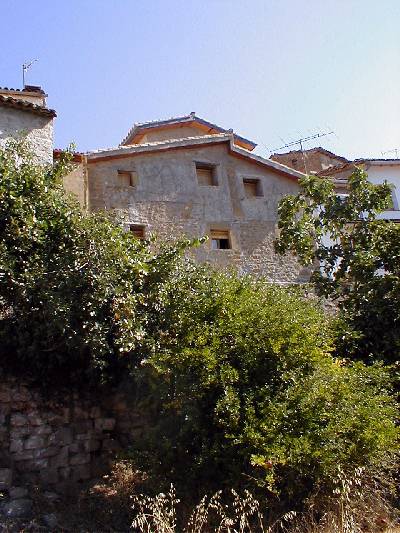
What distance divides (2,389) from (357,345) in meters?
6.14

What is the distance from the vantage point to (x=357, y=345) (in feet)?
31.6

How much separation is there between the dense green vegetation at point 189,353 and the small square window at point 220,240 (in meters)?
8.07

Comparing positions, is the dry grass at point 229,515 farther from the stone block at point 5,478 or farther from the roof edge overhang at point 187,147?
the roof edge overhang at point 187,147

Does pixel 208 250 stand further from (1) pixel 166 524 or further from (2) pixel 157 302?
(1) pixel 166 524

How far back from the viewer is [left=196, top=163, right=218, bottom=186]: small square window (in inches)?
739

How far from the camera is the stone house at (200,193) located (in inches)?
666

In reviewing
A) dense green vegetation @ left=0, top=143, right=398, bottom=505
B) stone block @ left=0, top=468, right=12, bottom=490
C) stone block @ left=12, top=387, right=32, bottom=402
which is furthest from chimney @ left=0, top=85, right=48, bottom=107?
stone block @ left=0, top=468, right=12, bottom=490

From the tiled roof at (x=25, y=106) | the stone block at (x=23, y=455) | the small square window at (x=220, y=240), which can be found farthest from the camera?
the small square window at (x=220, y=240)

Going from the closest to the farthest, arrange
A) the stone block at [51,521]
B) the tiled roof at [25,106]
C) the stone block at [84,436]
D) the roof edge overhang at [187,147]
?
the stone block at [51,521] < the stone block at [84,436] < the tiled roof at [25,106] < the roof edge overhang at [187,147]

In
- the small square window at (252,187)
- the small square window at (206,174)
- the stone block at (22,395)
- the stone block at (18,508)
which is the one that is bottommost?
the stone block at (18,508)

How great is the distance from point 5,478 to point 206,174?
13398 millimetres

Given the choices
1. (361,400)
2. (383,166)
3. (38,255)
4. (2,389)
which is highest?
(383,166)

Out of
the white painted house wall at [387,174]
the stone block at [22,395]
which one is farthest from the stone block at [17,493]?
the white painted house wall at [387,174]

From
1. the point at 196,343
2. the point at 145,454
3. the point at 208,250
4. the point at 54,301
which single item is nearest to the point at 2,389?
the point at 54,301
